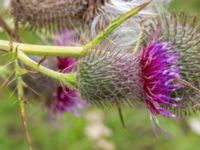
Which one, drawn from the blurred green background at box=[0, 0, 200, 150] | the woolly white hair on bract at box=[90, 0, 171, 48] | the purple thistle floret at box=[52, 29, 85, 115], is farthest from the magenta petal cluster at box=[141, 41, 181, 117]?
the blurred green background at box=[0, 0, 200, 150]

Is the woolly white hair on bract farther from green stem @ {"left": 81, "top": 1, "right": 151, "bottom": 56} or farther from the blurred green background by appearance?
the blurred green background

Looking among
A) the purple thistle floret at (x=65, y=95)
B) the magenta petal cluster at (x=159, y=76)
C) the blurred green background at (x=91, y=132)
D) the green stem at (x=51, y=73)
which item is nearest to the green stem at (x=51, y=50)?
the green stem at (x=51, y=73)

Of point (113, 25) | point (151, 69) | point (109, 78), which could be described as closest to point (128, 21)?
point (151, 69)

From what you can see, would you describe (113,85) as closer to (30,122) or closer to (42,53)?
(42,53)

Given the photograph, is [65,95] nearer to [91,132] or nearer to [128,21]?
[128,21]

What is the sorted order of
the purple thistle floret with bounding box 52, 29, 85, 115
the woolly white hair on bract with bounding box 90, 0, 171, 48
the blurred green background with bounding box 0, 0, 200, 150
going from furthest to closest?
1. the blurred green background with bounding box 0, 0, 200, 150
2. the purple thistle floret with bounding box 52, 29, 85, 115
3. the woolly white hair on bract with bounding box 90, 0, 171, 48

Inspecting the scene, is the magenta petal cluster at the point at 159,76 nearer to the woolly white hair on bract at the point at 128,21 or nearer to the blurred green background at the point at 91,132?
the woolly white hair on bract at the point at 128,21

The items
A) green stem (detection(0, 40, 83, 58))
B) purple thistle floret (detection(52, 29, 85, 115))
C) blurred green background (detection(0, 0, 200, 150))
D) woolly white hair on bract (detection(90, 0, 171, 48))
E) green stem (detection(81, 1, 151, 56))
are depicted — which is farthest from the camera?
blurred green background (detection(0, 0, 200, 150))
